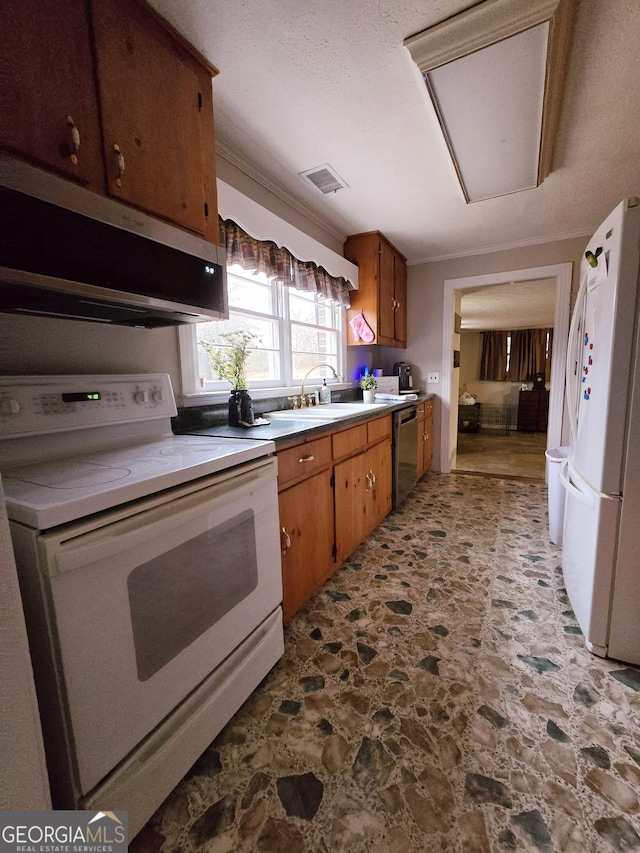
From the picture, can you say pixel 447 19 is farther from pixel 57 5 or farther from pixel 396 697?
pixel 396 697

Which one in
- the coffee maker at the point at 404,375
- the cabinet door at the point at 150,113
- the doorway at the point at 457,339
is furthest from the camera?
the coffee maker at the point at 404,375

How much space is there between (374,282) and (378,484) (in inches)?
73.4

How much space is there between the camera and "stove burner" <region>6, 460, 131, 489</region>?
0.82 meters

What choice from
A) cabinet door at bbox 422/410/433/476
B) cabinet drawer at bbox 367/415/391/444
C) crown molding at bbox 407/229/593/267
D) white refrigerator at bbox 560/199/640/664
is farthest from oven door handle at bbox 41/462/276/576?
crown molding at bbox 407/229/593/267

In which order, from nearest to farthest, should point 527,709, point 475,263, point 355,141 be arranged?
point 527,709 < point 355,141 < point 475,263

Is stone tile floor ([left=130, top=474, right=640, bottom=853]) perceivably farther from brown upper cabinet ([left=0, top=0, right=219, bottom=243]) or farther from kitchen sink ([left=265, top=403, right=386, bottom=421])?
brown upper cabinet ([left=0, top=0, right=219, bottom=243])

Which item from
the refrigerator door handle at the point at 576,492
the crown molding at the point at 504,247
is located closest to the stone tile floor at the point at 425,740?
the refrigerator door handle at the point at 576,492

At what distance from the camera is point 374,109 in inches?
63.2

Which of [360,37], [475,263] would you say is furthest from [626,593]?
[475,263]

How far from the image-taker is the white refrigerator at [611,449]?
1221 mm

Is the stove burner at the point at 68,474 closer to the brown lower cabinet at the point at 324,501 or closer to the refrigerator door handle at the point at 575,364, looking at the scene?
the brown lower cabinet at the point at 324,501

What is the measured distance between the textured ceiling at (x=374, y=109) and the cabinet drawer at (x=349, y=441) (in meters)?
1.56

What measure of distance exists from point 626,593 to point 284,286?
2440 millimetres

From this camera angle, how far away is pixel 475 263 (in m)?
3.56
